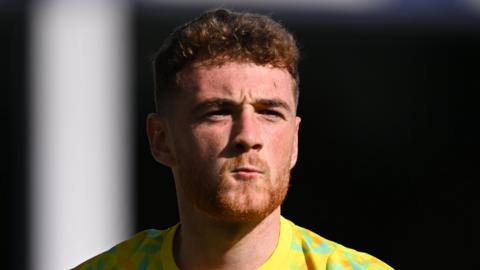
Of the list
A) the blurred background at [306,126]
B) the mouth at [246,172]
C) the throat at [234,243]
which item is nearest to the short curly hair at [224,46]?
the mouth at [246,172]

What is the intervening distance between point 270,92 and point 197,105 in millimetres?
258

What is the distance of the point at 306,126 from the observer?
33.2 feet

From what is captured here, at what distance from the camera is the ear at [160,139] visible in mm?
3582

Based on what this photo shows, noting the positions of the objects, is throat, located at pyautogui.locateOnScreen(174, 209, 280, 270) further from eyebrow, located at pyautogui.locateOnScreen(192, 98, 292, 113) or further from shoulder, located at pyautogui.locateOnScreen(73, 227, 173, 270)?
eyebrow, located at pyautogui.locateOnScreen(192, 98, 292, 113)

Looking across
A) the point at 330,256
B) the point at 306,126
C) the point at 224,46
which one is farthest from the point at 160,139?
the point at 306,126

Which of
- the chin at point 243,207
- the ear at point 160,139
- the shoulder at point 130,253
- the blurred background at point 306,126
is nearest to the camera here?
the chin at point 243,207

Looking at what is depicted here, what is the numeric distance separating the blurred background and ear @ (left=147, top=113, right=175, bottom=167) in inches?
188

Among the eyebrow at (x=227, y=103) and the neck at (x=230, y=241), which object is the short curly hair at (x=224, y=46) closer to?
the eyebrow at (x=227, y=103)

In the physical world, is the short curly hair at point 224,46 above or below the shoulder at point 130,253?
above

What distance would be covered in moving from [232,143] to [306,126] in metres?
6.84

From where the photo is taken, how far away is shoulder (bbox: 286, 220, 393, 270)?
3.39 meters

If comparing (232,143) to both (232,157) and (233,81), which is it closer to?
(232,157)

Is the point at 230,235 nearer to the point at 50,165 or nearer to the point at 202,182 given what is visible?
the point at 202,182

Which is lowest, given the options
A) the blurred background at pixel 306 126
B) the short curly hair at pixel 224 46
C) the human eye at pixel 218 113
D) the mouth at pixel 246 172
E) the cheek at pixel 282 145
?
the blurred background at pixel 306 126
